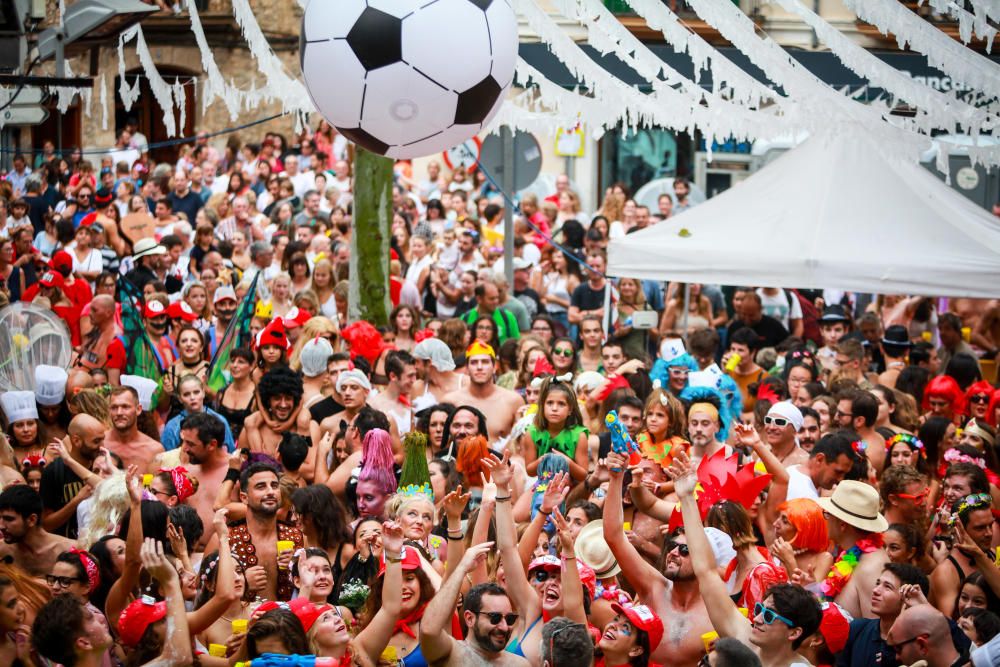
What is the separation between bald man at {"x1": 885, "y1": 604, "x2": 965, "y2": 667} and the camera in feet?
17.5

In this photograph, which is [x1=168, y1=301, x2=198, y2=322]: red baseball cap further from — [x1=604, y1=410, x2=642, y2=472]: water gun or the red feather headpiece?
the red feather headpiece

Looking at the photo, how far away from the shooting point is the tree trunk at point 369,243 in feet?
39.3

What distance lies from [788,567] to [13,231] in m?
10.3

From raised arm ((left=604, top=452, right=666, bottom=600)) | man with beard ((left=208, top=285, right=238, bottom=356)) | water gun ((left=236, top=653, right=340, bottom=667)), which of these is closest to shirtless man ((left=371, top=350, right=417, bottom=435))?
man with beard ((left=208, top=285, right=238, bottom=356))

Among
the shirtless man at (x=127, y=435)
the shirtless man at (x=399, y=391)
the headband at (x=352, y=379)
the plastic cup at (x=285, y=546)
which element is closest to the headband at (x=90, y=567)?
the plastic cup at (x=285, y=546)

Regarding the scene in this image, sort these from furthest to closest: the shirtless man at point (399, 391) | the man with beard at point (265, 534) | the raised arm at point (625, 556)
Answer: the shirtless man at point (399, 391)
the man with beard at point (265, 534)
the raised arm at point (625, 556)

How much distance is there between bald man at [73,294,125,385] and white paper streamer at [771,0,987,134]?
5.36m

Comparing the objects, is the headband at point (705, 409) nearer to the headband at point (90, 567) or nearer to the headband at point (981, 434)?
the headband at point (981, 434)

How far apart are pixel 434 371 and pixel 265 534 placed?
10.1 ft

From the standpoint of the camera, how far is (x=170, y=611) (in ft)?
17.0

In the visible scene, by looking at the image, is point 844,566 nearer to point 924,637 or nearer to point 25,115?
point 924,637

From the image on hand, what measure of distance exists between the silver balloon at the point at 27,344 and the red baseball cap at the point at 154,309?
126 centimetres

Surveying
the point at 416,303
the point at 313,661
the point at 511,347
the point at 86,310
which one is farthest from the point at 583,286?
the point at 313,661

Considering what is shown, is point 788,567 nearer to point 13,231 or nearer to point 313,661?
point 313,661
